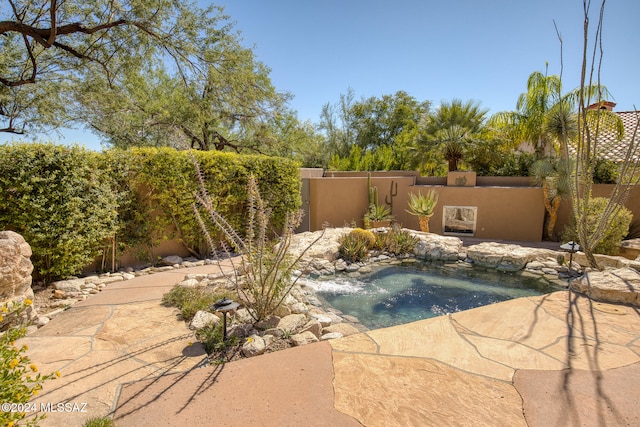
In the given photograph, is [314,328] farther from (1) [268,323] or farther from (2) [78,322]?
(2) [78,322]

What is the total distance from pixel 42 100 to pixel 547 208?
15581 mm

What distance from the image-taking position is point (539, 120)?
40.7 ft

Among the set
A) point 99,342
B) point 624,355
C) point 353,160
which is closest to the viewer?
point 624,355

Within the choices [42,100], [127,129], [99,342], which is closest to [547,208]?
[99,342]

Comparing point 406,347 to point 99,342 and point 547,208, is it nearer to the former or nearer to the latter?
point 99,342

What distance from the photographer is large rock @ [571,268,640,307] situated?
3705 mm

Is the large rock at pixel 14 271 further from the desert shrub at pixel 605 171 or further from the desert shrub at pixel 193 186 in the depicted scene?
the desert shrub at pixel 605 171

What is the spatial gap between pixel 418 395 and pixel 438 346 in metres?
0.76

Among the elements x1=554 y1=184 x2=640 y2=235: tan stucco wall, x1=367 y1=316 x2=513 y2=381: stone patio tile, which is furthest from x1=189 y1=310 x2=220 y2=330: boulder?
x1=554 y1=184 x2=640 y2=235: tan stucco wall

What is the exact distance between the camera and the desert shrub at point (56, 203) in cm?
442

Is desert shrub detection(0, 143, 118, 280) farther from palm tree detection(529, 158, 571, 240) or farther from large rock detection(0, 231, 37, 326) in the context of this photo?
palm tree detection(529, 158, 571, 240)

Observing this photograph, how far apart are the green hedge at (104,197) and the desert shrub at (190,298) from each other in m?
1.92

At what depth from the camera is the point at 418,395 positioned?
2189 millimetres

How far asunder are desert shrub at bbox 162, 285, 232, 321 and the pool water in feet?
6.14
